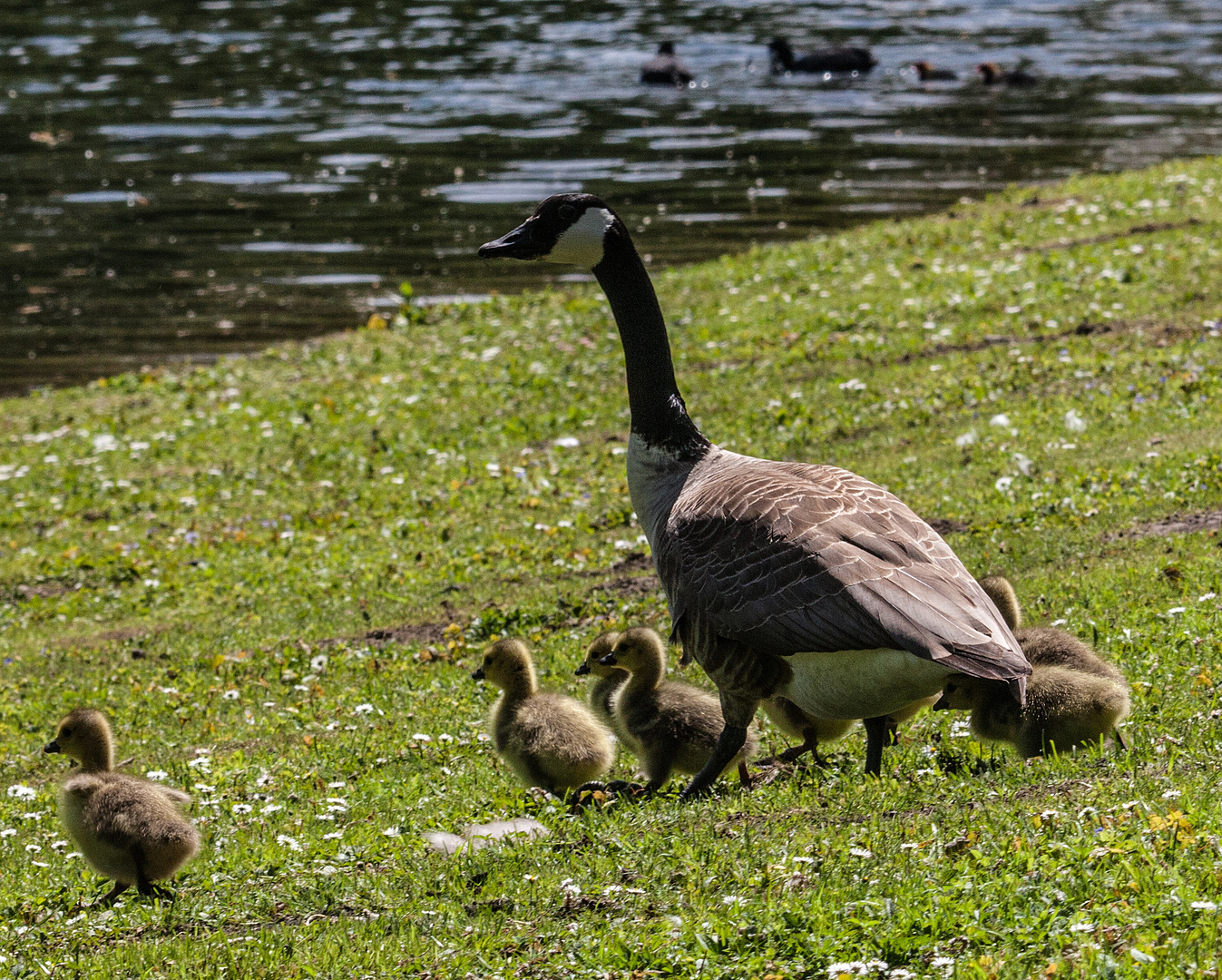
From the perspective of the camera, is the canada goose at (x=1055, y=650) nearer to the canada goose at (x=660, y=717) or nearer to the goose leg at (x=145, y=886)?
the canada goose at (x=660, y=717)

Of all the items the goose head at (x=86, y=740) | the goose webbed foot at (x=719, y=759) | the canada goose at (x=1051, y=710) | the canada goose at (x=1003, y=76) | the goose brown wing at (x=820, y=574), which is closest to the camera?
the goose brown wing at (x=820, y=574)

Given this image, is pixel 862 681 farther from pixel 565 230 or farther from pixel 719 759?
pixel 565 230

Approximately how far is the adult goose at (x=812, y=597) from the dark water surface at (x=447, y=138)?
19554mm

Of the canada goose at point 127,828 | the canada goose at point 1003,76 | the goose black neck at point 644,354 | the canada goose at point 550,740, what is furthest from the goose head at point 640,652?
the canada goose at point 1003,76

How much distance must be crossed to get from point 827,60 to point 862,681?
143 ft

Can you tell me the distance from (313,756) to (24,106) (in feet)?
138

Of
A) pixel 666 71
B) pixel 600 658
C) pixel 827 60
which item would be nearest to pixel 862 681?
pixel 600 658

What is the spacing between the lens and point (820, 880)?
5.97 m

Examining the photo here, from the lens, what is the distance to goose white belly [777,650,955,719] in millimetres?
6484

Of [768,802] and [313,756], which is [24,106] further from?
[768,802]

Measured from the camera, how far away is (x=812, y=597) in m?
6.78

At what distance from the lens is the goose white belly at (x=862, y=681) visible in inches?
255

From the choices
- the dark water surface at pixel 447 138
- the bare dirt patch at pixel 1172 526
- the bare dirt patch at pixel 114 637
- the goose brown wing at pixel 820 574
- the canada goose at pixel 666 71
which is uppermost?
the goose brown wing at pixel 820 574

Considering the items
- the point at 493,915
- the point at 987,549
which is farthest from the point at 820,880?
the point at 987,549
